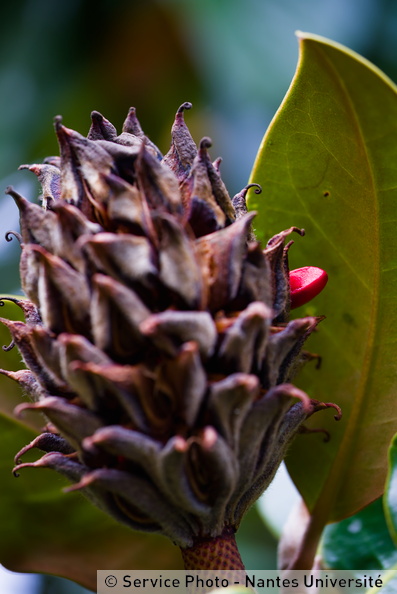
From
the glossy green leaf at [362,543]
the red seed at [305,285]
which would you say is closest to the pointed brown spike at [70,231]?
the red seed at [305,285]

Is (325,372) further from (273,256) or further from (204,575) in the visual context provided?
(204,575)

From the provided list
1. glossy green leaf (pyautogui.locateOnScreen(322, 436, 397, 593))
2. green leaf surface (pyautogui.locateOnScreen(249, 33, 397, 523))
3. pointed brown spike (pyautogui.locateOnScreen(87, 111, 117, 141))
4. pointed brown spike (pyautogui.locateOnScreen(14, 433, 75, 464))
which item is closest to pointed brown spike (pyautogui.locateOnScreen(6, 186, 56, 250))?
pointed brown spike (pyautogui.locateOnScreen(87, 111, 117, 141))

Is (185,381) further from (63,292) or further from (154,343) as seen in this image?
(63,292)

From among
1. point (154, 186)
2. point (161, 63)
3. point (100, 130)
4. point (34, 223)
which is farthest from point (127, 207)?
point (161, 63)

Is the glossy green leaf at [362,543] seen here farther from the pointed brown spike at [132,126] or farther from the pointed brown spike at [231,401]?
the pointed brown spike at [132,126]

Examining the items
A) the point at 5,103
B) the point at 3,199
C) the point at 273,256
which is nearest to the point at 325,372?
the point at 273,256

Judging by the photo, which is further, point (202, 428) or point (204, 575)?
point (204, 575)
